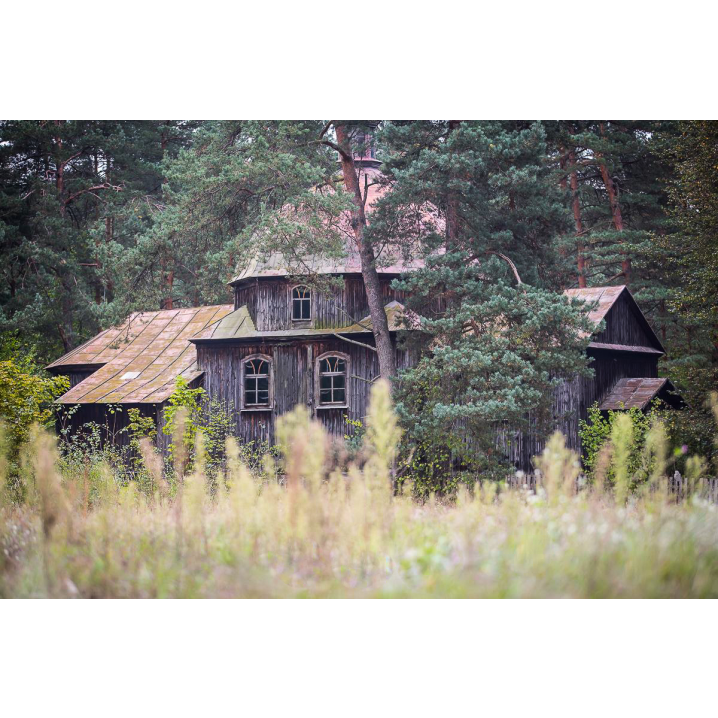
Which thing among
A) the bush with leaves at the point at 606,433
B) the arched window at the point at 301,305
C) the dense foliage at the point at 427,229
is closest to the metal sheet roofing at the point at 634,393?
the bush with leaves at the point at 606,433

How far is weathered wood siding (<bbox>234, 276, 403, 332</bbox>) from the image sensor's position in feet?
35.1

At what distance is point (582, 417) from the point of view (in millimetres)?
9438

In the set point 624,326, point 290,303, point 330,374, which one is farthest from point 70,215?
point 624,326

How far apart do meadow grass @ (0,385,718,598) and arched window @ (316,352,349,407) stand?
557 cm

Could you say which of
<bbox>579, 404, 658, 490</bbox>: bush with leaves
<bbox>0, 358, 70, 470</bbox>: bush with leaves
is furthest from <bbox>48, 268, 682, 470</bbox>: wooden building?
<bbox>0, 358, 70, 470</bbox>: bush with leaves

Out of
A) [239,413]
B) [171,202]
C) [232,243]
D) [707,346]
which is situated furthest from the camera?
[239,413]

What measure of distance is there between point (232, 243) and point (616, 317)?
5564 mm

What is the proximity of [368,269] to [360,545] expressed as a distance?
19.1ft

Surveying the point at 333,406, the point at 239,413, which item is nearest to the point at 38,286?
the point at 239,413

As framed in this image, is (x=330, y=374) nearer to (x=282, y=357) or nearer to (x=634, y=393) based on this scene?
(x=282, y=357)

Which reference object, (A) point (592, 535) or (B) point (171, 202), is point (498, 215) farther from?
(A) point (592, 535)

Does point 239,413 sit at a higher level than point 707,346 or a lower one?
lower

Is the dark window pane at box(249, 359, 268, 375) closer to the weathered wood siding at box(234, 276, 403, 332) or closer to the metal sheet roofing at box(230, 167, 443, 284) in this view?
the weathered wood siding at box(234, 276, 403, 332)

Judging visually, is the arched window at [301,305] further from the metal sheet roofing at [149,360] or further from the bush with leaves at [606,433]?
the bush with leaves at [606,433]
